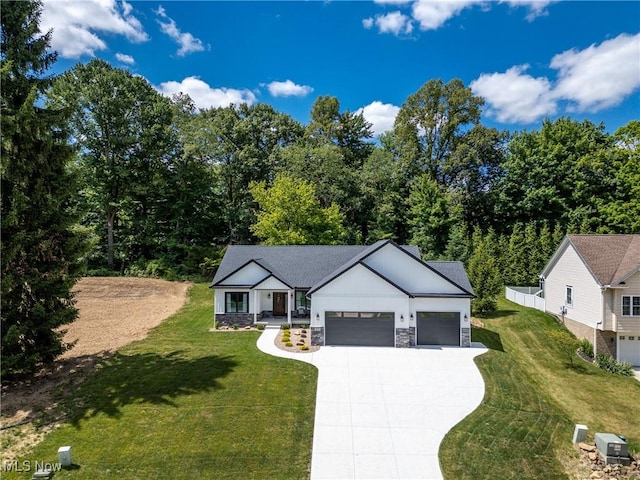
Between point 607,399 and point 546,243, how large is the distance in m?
18.1

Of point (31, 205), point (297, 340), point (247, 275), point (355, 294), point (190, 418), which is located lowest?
point (190, 418)

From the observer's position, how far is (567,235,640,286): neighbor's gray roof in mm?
19266

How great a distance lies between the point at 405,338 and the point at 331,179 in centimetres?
2178

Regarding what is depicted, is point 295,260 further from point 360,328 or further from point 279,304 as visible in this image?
point 360,328

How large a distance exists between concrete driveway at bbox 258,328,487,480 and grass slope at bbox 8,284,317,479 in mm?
638

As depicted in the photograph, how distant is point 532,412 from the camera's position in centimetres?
1273

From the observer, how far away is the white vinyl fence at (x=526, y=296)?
25.4 m

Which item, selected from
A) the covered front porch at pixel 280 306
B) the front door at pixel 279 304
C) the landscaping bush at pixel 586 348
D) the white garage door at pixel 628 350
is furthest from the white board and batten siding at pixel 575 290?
the front door at pixel 279 304

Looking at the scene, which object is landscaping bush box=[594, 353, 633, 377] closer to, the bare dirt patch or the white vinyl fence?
the white vinyl fence

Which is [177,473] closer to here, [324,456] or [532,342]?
[324,456]

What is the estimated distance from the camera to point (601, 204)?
1321 inches

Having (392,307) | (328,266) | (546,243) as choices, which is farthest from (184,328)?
(546,243)

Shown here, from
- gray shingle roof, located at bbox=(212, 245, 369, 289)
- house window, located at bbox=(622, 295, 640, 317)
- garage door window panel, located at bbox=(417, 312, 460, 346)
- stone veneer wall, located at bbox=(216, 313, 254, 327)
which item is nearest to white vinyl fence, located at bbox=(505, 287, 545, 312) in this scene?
house window, located at bbox=(622, 295, 640, 317)

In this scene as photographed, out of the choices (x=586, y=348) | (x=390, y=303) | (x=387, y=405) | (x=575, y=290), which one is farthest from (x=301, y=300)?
(x=575, y=290)
